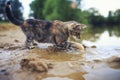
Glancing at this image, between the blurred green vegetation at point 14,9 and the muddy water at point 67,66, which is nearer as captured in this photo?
the muddy water at point 67,66

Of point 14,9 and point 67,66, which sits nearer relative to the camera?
point 67,66

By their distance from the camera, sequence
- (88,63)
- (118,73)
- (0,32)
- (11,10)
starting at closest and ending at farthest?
(118,73) → (88,63) → (11,10) → (0,32)

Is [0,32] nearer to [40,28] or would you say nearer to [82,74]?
[40,28]

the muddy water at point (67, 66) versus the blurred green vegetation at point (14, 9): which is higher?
the blurred green vegetation at point (14, 9)

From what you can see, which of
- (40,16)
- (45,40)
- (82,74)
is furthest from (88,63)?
(40,16)

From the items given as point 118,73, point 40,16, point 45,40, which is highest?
point 40,16

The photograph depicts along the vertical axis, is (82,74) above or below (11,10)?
below

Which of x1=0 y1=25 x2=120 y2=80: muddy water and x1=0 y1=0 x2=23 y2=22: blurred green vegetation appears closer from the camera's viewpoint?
x1=0 y1=25 x2=120 y2=80: muddy water

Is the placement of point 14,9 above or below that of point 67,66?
above

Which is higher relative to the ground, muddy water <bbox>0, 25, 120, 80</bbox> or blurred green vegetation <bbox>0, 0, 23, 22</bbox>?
blurred green vegetation <bbox>0, 0, 23, 22</bbox>

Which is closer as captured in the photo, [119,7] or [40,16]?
[119,7]

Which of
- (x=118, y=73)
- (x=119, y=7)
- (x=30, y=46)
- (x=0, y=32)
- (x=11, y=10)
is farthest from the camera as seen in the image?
(x=0, y=32)
